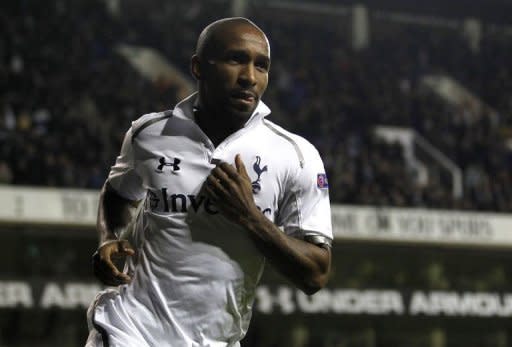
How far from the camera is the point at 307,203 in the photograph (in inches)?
137

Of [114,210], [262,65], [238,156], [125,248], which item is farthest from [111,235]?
[262,65]

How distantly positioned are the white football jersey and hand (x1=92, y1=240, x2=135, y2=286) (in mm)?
63

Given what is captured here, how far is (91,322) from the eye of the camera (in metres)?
3.60

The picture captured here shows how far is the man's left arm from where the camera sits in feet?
10.8

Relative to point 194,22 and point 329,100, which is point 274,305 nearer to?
point 329,100

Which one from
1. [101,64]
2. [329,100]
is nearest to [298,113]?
[329,100]

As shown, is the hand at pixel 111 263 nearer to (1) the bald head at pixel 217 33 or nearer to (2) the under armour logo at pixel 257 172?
(2) the under armour logo at pixel 257 172

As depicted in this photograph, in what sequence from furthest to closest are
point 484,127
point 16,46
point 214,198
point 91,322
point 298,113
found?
point 484,127 < point 298,113 < point 16,46 < point 91,322 < point 214,198

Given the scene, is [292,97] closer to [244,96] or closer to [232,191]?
[244,96]

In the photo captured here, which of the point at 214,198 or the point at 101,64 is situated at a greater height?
the point at 214,198

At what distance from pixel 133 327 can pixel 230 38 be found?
102 centimetres

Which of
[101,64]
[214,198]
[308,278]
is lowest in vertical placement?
[101,64]

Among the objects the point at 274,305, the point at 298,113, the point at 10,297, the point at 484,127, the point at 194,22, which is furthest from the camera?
the point at 194,22

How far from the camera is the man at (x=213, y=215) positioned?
3.41 m
